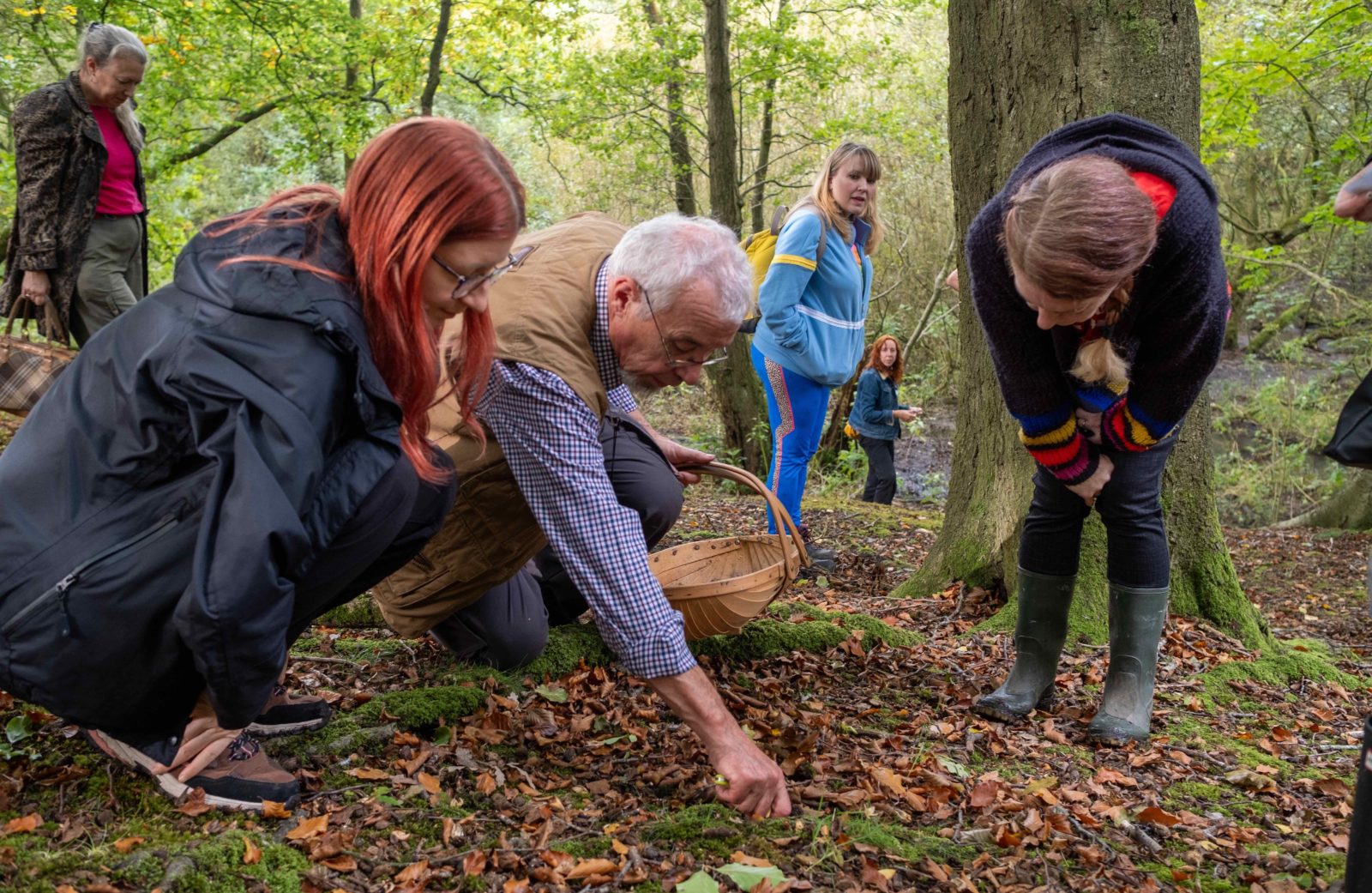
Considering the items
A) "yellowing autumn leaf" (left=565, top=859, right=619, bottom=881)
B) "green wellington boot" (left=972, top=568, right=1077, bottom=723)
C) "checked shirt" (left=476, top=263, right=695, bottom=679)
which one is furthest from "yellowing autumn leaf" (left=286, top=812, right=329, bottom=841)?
"green wellington boot" (left=972, top=568, right=1077, bottom=723)

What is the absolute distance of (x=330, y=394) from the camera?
181cm

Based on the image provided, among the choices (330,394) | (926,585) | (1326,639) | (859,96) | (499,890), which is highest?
(859,96)

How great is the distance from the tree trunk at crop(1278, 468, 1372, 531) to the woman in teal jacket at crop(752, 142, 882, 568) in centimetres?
600

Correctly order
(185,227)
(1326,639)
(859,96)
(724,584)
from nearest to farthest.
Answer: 1. (724,584)
2. (1326,639)
3. (185,227)
4. (859,96)

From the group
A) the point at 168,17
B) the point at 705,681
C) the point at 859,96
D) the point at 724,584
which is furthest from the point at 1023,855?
the point at 859,96

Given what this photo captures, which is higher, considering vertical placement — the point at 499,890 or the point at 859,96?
the point at 859,96

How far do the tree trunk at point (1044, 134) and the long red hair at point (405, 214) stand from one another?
7.91 feet

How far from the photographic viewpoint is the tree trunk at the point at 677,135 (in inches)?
455

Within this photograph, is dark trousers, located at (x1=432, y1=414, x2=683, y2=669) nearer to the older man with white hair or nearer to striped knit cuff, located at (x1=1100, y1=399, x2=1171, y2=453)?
the older man with white hair

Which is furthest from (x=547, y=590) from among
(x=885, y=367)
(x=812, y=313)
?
(x=885, y=367)

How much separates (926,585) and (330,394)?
10.2ft

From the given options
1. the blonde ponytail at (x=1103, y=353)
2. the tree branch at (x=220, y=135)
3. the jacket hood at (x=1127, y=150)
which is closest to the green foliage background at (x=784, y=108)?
the tree branch at (x=220, y=135)

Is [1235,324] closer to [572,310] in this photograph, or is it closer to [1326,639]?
[1326,639]

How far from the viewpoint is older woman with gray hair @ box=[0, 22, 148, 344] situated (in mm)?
4867
